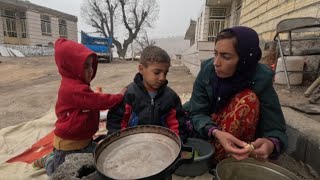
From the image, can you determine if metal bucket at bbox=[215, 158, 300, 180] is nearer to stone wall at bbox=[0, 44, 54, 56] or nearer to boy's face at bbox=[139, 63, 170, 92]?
boy's face at bbox=[139, 63, 170, 92]

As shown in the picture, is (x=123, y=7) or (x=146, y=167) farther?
(x=123, y=7)

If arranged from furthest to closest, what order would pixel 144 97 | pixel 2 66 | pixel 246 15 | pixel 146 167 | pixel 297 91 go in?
pixel 2 66
pixel 246 15
pixel 297 91
pixel 144 97
pixel 146 167

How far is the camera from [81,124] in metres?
2.06

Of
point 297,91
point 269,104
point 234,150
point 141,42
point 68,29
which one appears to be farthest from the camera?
point 141,42

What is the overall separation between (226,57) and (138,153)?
908mm

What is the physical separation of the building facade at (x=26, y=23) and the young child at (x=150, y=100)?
24.2 m

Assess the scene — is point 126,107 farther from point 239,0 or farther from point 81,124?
point 239,0

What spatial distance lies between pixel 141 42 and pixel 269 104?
36910mm

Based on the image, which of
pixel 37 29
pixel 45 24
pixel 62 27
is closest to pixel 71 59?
pixel 37 29

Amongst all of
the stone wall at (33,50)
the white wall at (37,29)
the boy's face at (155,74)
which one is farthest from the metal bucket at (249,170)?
the white wall at (37,29)

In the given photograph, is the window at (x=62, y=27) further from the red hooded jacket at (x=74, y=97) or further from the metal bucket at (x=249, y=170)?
the metal bucket at (x=249, y=170)

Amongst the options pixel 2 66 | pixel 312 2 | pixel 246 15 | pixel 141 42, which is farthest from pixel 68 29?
pixel 312 2

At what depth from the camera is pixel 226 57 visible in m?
1.77

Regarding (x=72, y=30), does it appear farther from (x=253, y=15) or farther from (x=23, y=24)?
(x=253, y=15)
